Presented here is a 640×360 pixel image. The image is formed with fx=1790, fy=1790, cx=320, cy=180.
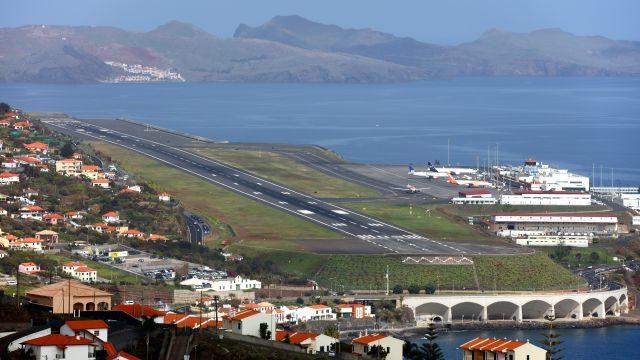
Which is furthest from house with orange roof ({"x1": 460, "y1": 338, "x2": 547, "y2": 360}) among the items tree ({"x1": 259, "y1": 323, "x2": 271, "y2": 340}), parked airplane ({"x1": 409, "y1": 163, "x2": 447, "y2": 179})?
parked airplane ({"x1": 409, "y1": 163, "x2": 447, "y2": 179})

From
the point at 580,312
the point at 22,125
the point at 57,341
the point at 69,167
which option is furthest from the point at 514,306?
the point at 22,125

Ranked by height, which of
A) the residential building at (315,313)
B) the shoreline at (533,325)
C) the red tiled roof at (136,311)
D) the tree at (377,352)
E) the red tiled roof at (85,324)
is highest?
the red tiled roof at (85,324)

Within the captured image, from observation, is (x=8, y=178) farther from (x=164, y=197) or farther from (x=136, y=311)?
(x=136, y=311)

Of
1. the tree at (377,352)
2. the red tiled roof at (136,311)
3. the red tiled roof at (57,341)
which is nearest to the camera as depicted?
the red tiled roof at (57,341)

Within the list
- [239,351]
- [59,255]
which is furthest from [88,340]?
[59,255]

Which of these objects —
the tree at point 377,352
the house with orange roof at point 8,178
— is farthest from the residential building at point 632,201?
the tree at point 377,352

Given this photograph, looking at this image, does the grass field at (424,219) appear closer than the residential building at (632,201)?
Yes

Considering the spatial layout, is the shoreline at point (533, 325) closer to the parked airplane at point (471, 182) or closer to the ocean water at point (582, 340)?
the ocean water at point (582, 340)
